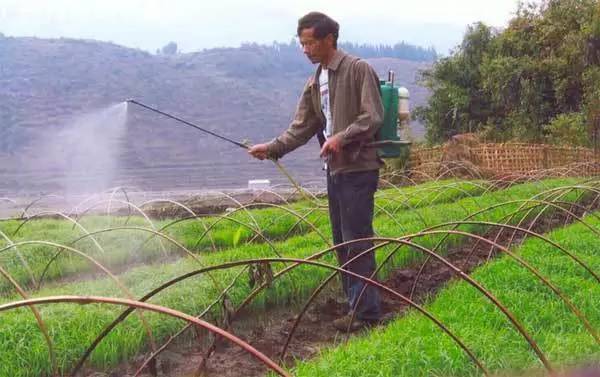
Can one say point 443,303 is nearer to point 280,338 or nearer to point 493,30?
point 280,338

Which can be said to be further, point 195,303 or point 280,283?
point 280,283

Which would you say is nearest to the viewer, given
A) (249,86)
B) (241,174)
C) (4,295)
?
(4,295)

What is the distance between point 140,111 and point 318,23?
20.3 meters

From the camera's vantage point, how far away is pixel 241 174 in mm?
21875

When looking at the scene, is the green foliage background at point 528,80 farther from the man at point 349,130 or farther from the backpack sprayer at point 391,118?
the man at point 349,130

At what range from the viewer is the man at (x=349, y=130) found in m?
3.58

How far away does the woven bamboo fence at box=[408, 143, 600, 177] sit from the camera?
15.1m

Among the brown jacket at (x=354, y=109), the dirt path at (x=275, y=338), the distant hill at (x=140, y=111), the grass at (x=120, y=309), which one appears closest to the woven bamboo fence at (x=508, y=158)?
the distant hill at (x=140, y=111)

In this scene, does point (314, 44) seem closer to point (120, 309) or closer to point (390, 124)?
point (390, 124)

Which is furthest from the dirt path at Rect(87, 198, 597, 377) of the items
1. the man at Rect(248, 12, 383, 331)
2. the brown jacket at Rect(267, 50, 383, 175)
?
the brown jacket at Rect(267, 50, 383, 175)

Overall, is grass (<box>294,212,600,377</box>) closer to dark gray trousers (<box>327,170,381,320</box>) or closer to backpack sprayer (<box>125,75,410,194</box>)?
dark gray trousers (<box>327,170,381,320</box>)

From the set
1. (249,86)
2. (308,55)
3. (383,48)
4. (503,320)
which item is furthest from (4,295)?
(383,48)

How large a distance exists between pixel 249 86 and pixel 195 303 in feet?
Answer: 75.2

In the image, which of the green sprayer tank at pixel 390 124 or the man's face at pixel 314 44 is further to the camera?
the green sprayer tank at pixel 390 124
